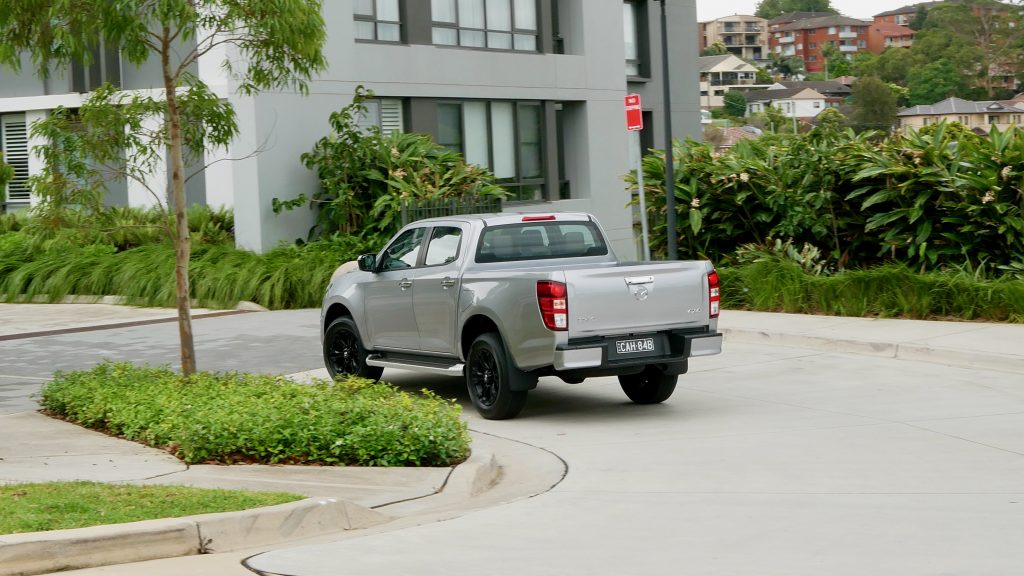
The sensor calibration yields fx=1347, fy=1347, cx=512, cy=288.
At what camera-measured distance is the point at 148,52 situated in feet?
40.6

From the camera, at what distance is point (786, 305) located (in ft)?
61.3

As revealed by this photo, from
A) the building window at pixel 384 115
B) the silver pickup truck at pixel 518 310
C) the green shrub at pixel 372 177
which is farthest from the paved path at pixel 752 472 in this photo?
the building window at pixel 384 115

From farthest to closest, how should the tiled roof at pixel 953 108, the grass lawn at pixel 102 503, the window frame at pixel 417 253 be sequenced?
the tiled roof at pixel 953 108, the window frame at pixel 417 253, the grass lawn at pixel 102 503

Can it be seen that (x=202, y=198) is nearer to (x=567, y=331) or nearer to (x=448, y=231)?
(x=448, y=231)

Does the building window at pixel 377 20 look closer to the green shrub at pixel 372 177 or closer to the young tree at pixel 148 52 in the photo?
the green shrub at pixel 372 177

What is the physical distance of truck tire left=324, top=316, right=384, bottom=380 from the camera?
1383 centimetres

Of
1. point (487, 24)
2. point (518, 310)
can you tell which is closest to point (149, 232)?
point (487, 24)

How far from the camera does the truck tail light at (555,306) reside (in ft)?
36.6

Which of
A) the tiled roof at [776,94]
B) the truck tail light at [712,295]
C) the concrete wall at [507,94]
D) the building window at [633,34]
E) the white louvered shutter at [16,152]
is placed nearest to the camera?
the truck tail light at [712,295]

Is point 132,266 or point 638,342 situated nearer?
point 638,342

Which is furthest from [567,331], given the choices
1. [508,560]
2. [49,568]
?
[49,568]

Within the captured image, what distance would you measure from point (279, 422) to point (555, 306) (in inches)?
104

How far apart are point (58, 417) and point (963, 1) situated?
421 feet

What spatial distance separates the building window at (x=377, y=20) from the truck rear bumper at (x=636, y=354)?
16.5 metres
